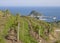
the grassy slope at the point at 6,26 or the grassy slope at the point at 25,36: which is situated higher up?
the grassy slope at the point at 6,26

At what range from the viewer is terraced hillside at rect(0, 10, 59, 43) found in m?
22.8

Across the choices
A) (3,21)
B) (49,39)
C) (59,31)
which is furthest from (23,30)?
(59,31)

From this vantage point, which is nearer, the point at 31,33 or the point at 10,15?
the point at 31,33

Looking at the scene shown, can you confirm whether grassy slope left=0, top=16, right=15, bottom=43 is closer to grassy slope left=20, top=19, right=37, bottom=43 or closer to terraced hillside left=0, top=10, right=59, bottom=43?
terraced hillside left=0, top=10, right=59, bottom=43

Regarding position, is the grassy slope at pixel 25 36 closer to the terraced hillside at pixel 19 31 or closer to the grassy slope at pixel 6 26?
the terraced hillside at pixel 19 31

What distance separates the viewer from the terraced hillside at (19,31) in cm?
2275

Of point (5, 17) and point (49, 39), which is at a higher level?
point (5, 17)

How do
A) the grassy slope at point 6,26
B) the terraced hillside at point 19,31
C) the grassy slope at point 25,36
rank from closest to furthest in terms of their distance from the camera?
the grassy slope at point 6,26, the terraced hillside at point 19,31, the grassy slope at point 25,36

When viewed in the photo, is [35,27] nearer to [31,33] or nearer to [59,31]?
[31,33]

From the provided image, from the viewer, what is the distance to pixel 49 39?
1118 inches

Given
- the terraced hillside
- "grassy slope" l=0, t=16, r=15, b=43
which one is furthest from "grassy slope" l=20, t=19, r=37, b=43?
"grassy slope" l=0, t=16, r=15, b=43

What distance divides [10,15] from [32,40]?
5.11 meters

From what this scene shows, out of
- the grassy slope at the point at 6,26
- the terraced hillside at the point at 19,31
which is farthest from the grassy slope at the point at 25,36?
the grassy slope at the point at 6,26

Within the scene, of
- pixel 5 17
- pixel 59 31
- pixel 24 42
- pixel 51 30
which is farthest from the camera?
pixel 59 31
